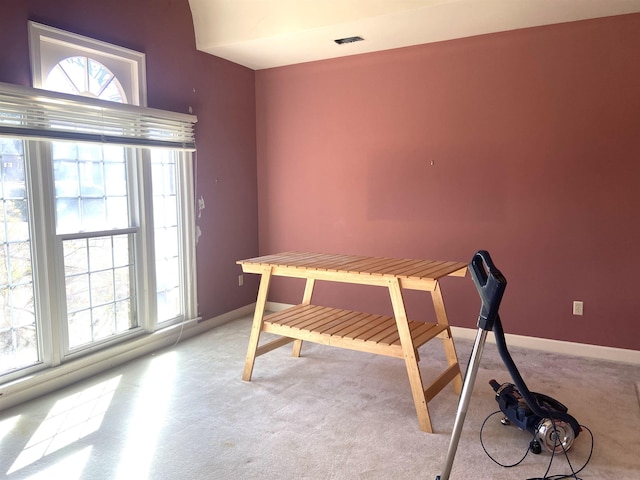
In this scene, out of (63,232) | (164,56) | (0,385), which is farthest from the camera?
(164,56)

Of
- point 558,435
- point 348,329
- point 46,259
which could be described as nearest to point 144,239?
point 46,259

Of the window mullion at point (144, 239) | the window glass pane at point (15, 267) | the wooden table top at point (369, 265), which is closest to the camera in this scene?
the wooden table top at point (369, 265)

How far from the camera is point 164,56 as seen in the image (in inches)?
142

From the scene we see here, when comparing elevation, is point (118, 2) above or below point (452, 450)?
above

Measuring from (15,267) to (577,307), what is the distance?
12.3ft

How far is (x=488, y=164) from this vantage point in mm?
3713

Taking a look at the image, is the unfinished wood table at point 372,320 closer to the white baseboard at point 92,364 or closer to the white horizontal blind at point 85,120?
the white baseboard at point 92,364

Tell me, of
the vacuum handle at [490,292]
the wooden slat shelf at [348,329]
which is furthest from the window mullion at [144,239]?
the vacuum handle at [490,292]

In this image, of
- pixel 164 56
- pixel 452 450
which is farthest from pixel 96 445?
pixel 164 56

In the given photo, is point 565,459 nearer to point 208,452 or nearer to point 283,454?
point 283,454

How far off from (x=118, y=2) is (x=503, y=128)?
2864 mm

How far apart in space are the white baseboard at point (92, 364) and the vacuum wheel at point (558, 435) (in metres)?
2.68

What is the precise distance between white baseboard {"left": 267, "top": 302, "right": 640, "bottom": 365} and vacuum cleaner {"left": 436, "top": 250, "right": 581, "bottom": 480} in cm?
117

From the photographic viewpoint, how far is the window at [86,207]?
9.12ft
